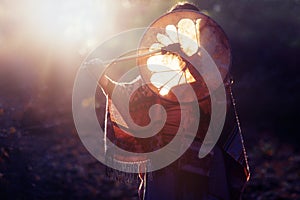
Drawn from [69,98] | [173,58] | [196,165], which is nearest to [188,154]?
[196,165]

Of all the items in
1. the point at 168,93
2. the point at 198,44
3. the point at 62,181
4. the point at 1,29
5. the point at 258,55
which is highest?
the point at 1,29

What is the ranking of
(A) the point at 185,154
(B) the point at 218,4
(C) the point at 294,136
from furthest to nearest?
(B) the point at 218,4, (C) the point at 294,136, (A) the point at 185,154

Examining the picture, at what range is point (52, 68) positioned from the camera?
29.4ft

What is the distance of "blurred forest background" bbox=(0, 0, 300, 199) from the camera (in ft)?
20.0

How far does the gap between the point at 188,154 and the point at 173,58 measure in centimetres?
40

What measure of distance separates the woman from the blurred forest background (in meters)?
3.83

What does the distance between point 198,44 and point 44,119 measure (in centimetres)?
661

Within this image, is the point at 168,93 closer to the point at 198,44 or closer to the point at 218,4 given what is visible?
the point at 198,44

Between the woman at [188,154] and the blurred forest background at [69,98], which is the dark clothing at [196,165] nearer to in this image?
the woman at [188,154]

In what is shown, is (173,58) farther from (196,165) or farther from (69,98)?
(69,98)

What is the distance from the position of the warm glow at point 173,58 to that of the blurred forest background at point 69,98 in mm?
3844

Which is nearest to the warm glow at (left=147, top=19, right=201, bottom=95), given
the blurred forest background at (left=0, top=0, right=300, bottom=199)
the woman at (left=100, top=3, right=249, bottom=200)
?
the woman at (left=100, top=3, right=249, bottom=200)

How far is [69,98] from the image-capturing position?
27.9ft

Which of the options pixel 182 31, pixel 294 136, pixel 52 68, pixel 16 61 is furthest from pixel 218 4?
pixel 182 31
